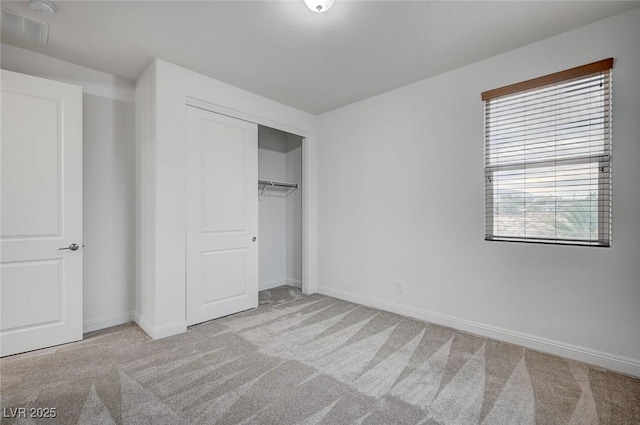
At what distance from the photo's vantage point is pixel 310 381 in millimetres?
2068

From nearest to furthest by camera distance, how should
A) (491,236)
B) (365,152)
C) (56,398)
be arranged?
1. (56,398)
2. (491,236)
3. (365,152)

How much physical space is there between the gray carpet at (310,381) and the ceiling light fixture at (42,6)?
8.61 feet

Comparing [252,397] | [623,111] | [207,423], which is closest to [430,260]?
[623,111]

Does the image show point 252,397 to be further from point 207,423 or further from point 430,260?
point 430,260

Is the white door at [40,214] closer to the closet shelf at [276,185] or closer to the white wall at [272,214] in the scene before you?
the closet shelf at [276,185]

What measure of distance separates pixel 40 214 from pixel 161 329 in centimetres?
145

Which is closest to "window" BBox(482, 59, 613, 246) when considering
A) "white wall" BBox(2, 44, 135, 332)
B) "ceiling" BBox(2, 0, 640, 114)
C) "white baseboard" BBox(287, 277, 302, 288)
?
"ceiling" BBox(2, 0, 640, 114)

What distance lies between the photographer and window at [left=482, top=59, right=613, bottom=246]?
7.57 feet

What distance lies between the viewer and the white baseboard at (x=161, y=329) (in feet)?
9.07

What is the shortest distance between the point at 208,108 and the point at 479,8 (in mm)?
2632

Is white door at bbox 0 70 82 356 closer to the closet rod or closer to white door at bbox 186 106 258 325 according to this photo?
white door at bbox 186 106 258 325

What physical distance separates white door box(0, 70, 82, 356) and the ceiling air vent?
1.05 ft

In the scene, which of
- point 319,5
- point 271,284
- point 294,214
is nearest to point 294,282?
point 271,284

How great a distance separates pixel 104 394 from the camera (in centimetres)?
190
